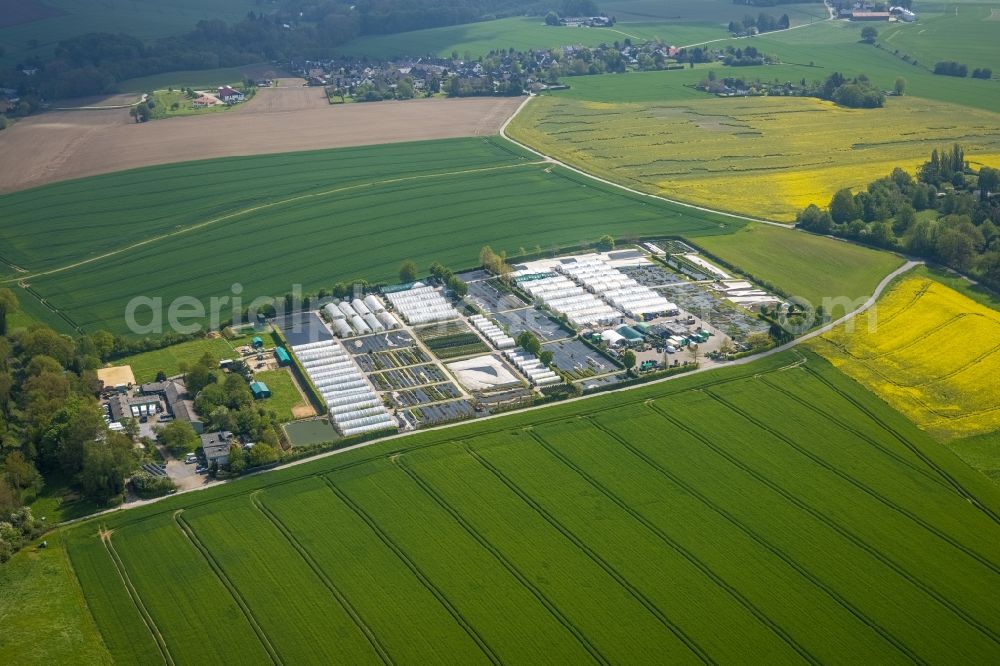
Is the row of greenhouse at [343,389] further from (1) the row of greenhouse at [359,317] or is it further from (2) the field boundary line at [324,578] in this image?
(2) the field boundary line at [324,578]

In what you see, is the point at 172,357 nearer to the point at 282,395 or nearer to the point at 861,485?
the point at 282,395

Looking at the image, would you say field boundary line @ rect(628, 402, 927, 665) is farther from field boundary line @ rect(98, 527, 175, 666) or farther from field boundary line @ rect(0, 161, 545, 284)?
field boundary line @ rect(0, 161, 545, 284)

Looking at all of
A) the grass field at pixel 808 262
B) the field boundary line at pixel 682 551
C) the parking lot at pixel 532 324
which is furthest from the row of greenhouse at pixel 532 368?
the grass field at pixel 808 262

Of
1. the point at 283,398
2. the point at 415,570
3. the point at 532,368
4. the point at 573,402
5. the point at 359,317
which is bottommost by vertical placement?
the point at 415,570

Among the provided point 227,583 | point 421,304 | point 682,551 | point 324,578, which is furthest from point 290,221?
point 682,551

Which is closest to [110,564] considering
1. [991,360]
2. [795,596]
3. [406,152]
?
[795,596]

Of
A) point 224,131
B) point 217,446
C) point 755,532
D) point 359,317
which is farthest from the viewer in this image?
point 224,131
